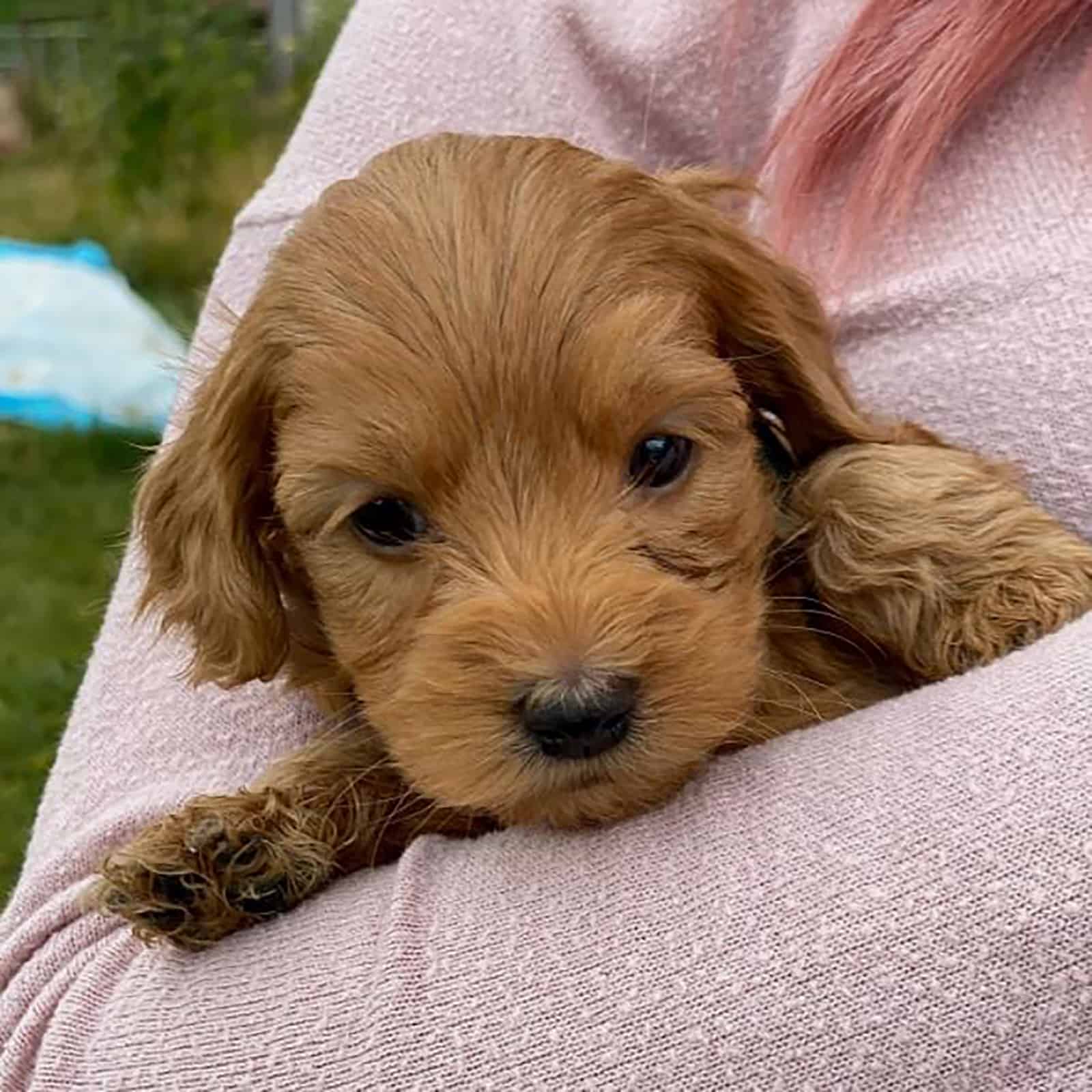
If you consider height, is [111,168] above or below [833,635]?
below

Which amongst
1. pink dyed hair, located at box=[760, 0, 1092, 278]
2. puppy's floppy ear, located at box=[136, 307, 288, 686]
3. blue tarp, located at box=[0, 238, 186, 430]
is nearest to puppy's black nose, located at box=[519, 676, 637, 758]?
puppy's floppy ear, located at box=[136, 307, 288, 686]

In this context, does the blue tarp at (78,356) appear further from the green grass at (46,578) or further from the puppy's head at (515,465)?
the puppy's head at (515,465)

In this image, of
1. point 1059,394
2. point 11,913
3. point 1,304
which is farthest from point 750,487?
point 1,304

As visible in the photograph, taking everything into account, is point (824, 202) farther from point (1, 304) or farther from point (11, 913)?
point (1, 304)

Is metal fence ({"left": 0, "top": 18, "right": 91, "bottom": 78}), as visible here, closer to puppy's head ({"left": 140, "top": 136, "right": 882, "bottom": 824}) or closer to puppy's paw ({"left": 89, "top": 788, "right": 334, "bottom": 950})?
puppy's head ({"left": 140, "top": 136, "right": 882, "bottom": 824})

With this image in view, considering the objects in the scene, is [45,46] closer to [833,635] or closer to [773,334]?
[773,334]

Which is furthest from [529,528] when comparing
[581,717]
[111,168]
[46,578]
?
[111,168]
